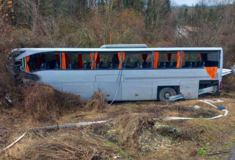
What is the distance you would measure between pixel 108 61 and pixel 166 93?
3326 mm

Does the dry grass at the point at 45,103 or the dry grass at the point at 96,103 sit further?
the dry grass at the point at 96,103

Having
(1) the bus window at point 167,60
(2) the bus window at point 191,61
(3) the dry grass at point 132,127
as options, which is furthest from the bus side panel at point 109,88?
(3) the dry grass at point 132,127

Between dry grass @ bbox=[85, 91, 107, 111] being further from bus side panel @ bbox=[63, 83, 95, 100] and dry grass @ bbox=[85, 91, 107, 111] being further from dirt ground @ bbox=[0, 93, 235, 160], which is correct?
dirt ground @ bbox=[0, 93, 235, 160]

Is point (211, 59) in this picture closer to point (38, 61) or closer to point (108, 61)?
point (108, 61)

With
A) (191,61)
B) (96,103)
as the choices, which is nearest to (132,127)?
(96,103)

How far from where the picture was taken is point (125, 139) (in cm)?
550

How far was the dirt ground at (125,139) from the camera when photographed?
15.7ft

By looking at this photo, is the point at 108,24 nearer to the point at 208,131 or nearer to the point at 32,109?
the point at 32,109

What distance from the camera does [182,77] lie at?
1048 centimetres

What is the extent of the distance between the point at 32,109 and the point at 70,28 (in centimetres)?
1351

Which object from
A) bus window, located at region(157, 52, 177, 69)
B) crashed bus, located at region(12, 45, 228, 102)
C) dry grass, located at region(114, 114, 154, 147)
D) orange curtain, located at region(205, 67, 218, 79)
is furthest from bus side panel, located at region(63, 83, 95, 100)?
orange curtain, located at region(205, 67, 218, 79)

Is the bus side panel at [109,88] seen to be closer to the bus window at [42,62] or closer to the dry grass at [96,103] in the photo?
the dry grass at [96,103]

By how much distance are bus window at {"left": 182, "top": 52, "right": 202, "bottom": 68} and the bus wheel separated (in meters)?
1.40

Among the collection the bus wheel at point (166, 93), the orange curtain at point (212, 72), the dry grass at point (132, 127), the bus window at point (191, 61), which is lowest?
the bus wheel at point (166, 93)
